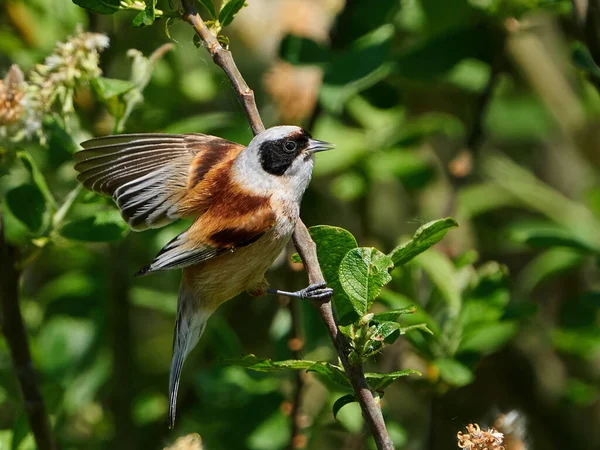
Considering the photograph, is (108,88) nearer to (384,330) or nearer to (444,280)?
(384,330)

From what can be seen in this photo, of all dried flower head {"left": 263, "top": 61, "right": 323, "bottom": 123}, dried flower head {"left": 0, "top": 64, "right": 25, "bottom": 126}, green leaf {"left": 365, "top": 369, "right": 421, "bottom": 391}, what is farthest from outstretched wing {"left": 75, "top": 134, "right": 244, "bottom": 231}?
dried flower head {"left": 263, "top": 61, "right": 323, "bottom": 123}

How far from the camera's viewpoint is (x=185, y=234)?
2.59m

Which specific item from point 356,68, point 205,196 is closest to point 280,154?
point 205,196

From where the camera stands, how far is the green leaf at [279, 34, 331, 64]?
3.24 metres

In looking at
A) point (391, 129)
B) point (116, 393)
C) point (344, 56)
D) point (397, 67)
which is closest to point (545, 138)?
point (391, 129)

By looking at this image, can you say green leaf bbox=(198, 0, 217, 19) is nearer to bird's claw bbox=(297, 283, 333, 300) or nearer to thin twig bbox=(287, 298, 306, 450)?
bird's claw bbox=(297, 283, 333, 300)

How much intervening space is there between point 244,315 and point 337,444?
31.0 inches

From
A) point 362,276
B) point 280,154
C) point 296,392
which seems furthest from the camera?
point 296,392

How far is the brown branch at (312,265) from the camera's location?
73.4 inches

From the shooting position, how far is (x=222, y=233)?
257cm

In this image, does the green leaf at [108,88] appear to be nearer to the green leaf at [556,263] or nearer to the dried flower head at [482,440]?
the dried flower head at [482,440]

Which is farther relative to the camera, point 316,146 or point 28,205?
point 316,146

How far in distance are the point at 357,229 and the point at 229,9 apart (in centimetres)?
255

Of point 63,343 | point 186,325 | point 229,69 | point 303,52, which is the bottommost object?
point 63,343
